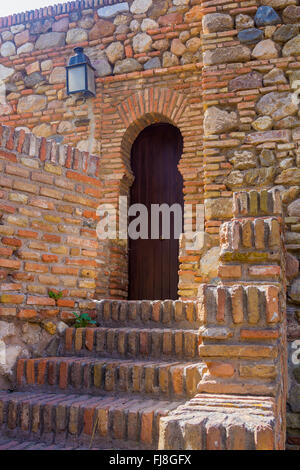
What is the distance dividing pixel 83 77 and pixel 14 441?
4.78 metres

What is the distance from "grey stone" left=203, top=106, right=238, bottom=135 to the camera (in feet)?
15.0

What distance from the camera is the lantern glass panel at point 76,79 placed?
6230 millimetres

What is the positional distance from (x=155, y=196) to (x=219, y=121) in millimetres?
1912

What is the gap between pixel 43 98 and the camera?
6.70 meters

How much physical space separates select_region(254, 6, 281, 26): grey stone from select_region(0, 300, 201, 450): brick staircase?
9.49ft

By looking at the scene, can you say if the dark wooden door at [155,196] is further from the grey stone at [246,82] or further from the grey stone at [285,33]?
the grey stone at [285,33]

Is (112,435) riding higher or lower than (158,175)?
lower

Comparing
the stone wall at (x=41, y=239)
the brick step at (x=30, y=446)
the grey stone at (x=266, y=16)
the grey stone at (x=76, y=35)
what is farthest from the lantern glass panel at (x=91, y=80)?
the brick step at (x=30, y=446)

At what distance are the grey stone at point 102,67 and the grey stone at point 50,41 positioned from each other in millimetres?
676

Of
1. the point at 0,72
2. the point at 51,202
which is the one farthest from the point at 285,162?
the point at 0,72

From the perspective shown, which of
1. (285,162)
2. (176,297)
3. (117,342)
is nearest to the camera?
(117,342)

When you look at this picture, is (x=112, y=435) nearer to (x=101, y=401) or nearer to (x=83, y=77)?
(x=101, y=401)

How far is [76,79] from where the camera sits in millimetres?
6297

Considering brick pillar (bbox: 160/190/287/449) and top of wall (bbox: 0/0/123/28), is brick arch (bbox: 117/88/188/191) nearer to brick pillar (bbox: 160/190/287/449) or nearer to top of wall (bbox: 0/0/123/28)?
top of wall (bbox: 0/0/123/28)
